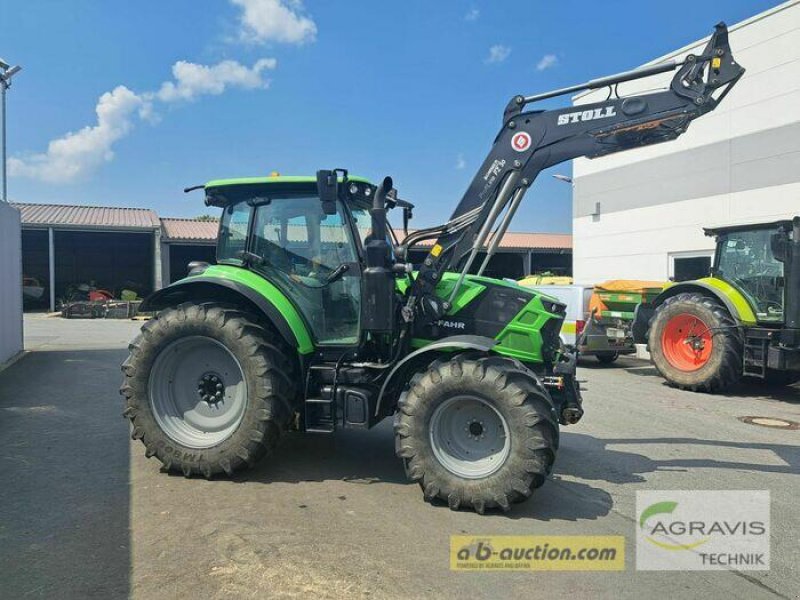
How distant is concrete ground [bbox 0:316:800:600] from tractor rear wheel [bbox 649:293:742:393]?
2161 millimetres

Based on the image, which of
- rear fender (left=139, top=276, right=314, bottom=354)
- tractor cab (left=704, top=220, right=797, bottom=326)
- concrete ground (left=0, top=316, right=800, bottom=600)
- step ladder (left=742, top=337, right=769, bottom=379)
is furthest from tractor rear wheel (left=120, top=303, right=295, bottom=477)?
tractor cab (left=704, top=220, right=797, bottom=326)

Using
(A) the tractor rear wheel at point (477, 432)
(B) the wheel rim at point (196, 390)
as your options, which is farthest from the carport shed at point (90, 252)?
(A) the tractor rear wheel at point (477, 432)

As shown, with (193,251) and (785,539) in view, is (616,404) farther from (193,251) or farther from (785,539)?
(193,251)

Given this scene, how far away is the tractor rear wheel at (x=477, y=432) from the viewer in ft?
13.9

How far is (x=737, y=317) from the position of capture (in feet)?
31.2

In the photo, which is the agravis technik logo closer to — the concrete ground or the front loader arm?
the concrete ground

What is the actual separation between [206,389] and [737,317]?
27.1 feet

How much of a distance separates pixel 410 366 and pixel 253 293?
57.6 inches

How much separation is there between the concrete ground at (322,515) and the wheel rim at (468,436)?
0.37 metres

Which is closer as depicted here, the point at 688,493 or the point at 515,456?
the point at 515,456

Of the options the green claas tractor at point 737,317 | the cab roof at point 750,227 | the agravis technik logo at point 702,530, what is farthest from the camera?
the cab roof at point 750,227

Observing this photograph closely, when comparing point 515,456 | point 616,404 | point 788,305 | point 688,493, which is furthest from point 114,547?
point 788,305

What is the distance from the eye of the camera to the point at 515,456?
425 centimetres

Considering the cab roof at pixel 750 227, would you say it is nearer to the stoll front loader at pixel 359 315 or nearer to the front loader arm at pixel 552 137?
the front loader arm at pixel 552 137
